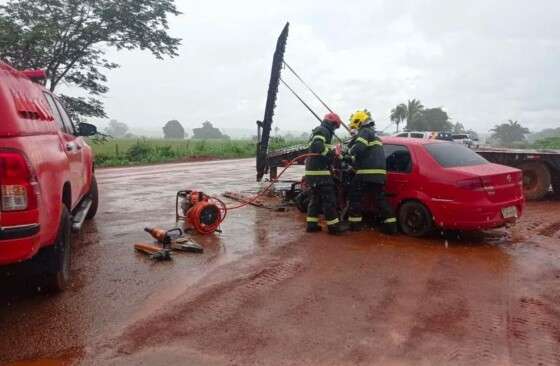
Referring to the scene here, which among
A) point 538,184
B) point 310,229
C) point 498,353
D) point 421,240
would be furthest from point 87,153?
point 538,184

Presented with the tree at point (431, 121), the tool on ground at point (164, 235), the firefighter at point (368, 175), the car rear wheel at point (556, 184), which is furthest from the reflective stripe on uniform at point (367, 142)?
the tree at point (431, 121)

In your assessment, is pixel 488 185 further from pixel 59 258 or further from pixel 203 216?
pixel 59 258

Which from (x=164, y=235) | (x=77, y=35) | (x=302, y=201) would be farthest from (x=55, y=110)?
(x=77, y=35)

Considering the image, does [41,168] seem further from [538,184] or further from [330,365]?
[538,184]

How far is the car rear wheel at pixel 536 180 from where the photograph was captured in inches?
452

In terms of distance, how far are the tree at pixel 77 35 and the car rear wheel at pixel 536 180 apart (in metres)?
17.2

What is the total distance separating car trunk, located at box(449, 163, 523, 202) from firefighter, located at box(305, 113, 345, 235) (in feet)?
5.79

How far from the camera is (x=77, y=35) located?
69.9ft

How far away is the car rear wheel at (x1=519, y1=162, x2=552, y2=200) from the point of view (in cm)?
1149

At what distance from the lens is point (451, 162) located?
22.7 feet

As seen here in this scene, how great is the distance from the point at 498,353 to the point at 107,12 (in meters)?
22.0

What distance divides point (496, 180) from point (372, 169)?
1.68m

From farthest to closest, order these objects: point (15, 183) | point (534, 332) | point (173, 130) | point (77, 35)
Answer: point (173, 130) → point (77, 35) → point (534, 332) → point (15, 183)

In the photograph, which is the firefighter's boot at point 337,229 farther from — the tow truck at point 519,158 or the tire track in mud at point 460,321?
the tow truck at point 519,158
